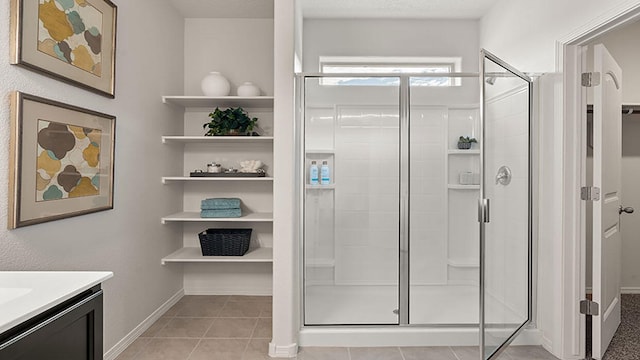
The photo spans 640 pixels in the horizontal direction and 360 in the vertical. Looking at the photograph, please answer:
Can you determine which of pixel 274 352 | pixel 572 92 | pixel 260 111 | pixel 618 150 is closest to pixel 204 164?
pixel 260 111

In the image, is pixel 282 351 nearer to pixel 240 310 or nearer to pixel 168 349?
pixel 168 349

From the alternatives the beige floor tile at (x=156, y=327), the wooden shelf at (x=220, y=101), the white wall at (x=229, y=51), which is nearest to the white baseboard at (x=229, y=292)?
the beige floor tile at (x=156, y=327)

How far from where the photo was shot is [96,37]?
2.08 metres

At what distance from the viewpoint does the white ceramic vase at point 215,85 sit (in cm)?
309

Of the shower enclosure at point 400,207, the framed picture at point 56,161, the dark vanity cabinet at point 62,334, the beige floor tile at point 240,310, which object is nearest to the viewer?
the dark vanity cabinet at point 62,334

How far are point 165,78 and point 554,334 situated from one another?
11.2 ft

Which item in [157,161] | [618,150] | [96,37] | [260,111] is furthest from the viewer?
[260,111]

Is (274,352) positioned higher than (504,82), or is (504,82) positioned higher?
(504,82)

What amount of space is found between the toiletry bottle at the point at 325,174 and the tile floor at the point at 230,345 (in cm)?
112

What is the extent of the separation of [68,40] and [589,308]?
3.32 metres

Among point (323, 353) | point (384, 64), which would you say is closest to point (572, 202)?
point (323, 353)

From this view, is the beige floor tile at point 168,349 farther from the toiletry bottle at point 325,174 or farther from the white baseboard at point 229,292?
the toiletry bottle at point 325,174

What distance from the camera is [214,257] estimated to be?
9.87 ft

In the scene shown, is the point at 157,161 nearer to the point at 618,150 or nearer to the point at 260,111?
the point at 260,111
